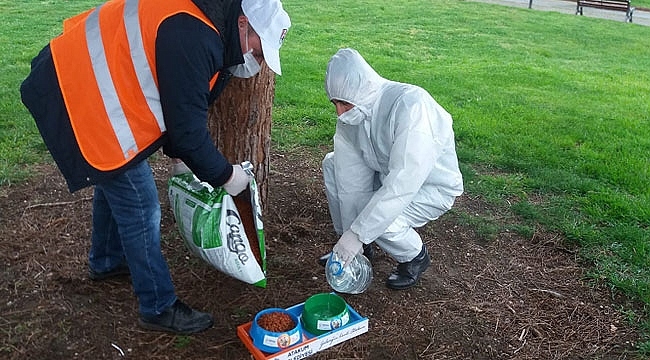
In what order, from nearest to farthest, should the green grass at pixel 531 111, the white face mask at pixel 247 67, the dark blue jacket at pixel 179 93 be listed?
the dark blue jacket at pixel 179 93 < the white face mask at pixel 247 67 < the green grass at pixel 531 111

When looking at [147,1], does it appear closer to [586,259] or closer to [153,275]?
[153,275]

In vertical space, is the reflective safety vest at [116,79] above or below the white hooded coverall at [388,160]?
above

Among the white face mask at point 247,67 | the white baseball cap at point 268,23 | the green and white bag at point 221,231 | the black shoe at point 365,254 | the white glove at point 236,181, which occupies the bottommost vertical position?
the black shoe at point 365,254

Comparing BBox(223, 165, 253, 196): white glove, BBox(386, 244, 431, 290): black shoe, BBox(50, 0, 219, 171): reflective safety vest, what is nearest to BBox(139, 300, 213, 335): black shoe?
BBox(223, 165, 253, 196): white glove

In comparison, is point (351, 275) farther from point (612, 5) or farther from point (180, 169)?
point (612, 5)

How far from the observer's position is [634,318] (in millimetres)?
3018

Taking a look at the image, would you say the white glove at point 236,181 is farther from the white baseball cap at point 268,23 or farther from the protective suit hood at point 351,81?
the protective suit hood at point 351,81

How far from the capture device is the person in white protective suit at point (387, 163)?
2.72 m

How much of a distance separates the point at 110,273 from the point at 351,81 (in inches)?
54.7

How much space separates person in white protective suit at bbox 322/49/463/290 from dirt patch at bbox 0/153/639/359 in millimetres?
267

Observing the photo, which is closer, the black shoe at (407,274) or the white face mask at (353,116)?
the white face mask at (353,116)

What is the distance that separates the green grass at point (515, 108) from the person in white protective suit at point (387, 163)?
0.81m

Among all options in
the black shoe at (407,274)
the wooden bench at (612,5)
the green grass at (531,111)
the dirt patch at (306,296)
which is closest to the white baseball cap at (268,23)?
the dirt patch at (306,296)

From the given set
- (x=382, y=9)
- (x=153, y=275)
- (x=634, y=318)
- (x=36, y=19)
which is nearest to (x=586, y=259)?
(x=634, y=318)
